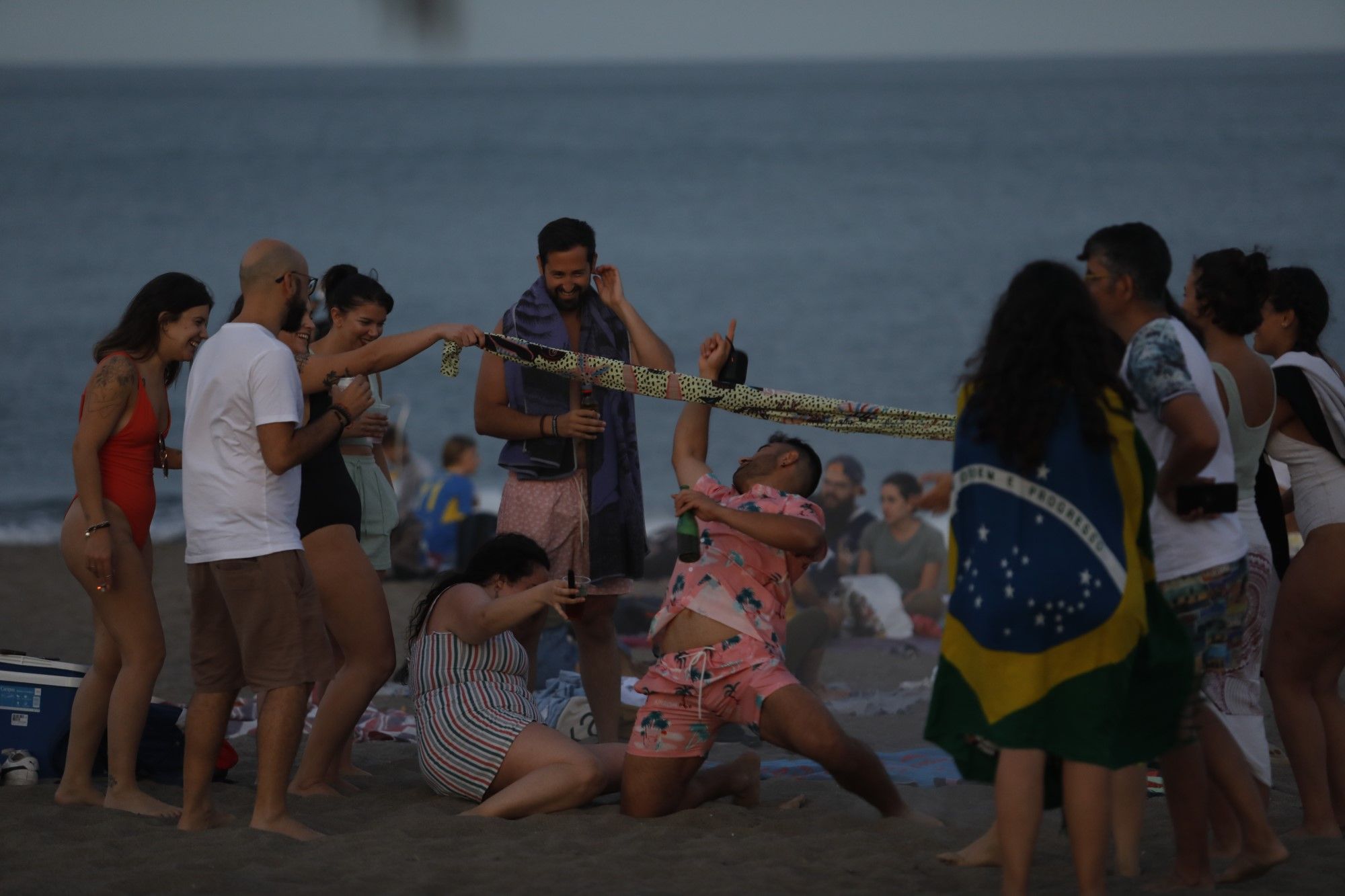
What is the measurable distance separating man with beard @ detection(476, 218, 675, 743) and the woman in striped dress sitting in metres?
0.27

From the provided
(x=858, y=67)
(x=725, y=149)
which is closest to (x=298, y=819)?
(x=725, y=149)

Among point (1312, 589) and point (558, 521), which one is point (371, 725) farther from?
point (1312, 589)

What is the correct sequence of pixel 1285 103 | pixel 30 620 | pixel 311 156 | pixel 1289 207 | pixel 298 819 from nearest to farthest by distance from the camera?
pixel 298 819 → pixel 30 620 → pixel 1289 207 → pixel 311 156 → pixel 1285 103

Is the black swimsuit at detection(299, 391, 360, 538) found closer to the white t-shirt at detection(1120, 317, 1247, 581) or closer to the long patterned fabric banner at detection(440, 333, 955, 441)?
the long patterned fabric banner at detection(440, 333, 955, 441)

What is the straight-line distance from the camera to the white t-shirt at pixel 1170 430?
3.77 metres

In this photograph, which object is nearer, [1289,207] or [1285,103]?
[1289,207]

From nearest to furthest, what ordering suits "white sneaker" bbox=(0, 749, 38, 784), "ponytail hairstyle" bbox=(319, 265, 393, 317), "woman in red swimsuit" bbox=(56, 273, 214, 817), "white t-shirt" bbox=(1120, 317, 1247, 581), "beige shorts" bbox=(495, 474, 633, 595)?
"white t-shirt" bbox=(1120, 317, 1247, 581) → "woman in red swimsuit" bbox=(56, 273, 214, 817) → "white sneaker" bbox=(0, 749, 38, 784) → "ponytail hairstyle" bbox=(319, 265, 393, 317) → "beige shorts" bbox=(495, 474, 633, 595)

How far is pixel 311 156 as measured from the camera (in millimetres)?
71688

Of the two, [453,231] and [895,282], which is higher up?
[453,231]

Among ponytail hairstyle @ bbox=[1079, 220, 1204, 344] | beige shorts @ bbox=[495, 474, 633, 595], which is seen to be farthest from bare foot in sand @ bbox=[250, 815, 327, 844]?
ponytail hairstyle @ bbox=[1079, 220, 1204, 344]

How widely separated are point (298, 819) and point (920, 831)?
2052 millimetres

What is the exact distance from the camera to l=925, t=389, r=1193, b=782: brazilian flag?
3541mm

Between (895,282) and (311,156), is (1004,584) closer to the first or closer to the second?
(895,282)

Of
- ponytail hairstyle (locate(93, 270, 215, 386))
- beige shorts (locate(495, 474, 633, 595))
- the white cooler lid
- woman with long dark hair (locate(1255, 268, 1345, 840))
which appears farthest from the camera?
beige shorts (locate(495, 474, 633, 595))
